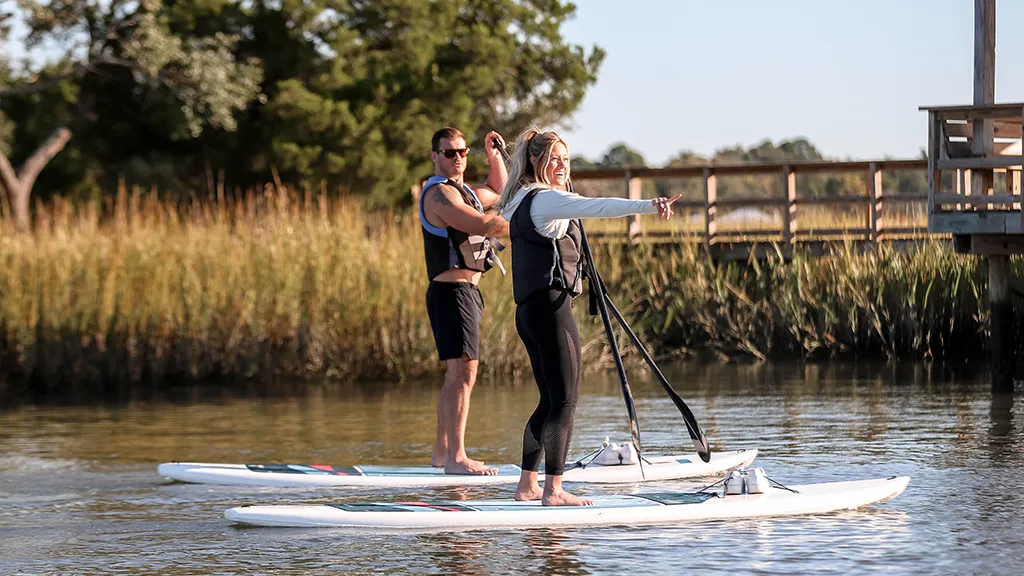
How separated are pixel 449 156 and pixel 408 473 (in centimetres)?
188

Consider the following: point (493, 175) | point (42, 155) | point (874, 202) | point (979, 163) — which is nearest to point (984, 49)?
point (979, 163)

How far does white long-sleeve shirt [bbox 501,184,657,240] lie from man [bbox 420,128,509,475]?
1377 mm

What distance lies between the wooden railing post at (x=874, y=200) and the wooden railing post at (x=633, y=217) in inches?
119

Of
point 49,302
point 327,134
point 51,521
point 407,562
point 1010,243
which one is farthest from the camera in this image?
point 327,134

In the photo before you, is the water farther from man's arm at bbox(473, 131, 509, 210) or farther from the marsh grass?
man's arm at bbox(473, 131, 509, 210)

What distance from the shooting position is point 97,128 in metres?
34.0

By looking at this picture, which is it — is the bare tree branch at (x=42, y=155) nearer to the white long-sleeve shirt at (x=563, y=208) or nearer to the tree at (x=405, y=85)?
the tree at (x=405, y=85)

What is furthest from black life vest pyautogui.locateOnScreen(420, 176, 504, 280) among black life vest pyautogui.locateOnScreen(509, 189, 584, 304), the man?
black life vest pyautogui.locateOnScreen(509, 189, 584, 304)

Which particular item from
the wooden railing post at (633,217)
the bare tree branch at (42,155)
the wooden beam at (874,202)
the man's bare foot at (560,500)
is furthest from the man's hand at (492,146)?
the bare tree branch at (42,155)

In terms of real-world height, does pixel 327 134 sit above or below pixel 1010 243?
above

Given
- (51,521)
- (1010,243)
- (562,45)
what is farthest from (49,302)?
(562,45)

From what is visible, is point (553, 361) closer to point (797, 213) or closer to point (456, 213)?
point (456, 213)

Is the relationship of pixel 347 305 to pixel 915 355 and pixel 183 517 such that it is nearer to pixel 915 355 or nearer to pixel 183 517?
pixel 915 355

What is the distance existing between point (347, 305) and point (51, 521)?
822 centimetres
